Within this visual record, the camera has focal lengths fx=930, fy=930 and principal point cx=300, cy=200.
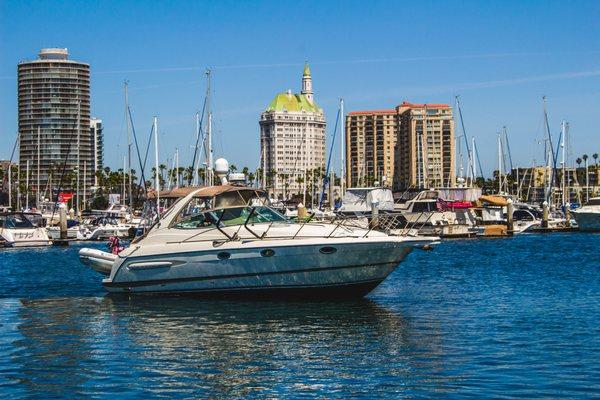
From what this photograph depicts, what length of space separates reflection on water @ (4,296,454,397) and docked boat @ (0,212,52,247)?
4313cm

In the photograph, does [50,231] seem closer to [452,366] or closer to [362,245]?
[362,245]

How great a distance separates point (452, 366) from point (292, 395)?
375cm

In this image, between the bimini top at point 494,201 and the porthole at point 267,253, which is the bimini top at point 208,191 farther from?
the bimini top at point 494,201

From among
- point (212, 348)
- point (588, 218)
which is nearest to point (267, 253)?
point (212, 348)

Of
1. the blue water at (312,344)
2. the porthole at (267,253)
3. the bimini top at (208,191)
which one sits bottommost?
the blue water at (312,344)

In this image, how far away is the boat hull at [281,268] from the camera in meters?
26.6

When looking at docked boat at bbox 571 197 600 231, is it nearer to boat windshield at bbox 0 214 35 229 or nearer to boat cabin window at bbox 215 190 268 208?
boat windshield at bbox 0 214 35 229

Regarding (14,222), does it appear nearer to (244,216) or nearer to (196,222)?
(196,222)

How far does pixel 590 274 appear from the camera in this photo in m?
39.8

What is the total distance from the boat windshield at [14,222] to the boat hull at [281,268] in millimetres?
47111

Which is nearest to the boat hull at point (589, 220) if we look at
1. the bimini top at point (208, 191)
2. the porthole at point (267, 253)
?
the bimini top at point (208, 191)

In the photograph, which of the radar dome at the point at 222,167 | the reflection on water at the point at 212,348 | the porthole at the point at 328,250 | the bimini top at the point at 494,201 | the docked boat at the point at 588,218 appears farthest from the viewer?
the bimini top at the point at 494,201

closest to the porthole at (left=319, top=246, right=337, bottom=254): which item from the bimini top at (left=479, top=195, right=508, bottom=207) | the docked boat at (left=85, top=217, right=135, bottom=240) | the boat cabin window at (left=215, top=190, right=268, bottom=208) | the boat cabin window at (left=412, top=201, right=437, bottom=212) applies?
the boat cabin window at (left=215, top=190, right=268, bottom=208)

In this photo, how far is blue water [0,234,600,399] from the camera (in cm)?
1666
